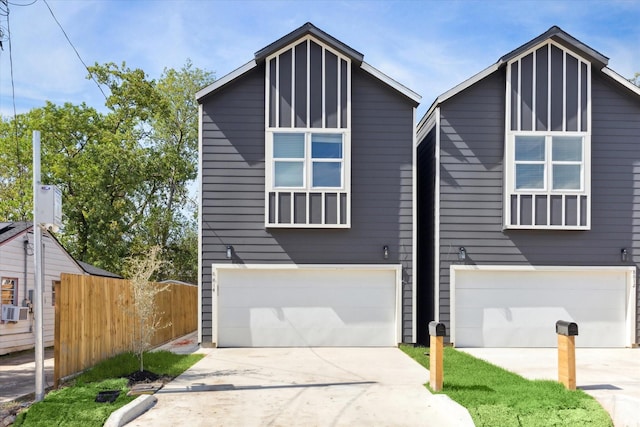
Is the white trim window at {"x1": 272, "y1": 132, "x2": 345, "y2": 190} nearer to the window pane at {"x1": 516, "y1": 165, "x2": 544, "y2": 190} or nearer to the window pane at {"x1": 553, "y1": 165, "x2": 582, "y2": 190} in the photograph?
the window pane at {"x1": 516, "y1": 165, "x2": 544, "y2": 190}

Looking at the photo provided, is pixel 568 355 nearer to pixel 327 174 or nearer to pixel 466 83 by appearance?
pixel 327 174

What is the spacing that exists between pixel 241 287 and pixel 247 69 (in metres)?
4.78

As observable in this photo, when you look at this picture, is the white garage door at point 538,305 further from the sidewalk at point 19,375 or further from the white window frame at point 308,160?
the sidewalk at point 19,375

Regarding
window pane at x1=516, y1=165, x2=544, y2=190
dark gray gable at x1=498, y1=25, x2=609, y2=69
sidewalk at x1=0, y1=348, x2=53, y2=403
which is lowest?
sidewalk at x1=0, y1=348, x2=53, y2=403

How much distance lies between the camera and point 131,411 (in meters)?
6.92

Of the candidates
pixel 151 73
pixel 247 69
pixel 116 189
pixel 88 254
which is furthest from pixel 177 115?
pixel 247 69

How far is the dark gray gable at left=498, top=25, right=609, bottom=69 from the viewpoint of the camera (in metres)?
13.7

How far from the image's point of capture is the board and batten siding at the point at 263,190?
45.4 feet

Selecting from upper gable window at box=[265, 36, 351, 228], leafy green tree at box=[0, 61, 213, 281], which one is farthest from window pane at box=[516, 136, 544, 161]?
leafy green tree at box=[0, 61, 213, 281]

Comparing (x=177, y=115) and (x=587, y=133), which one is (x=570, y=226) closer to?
(x=587, y=133)

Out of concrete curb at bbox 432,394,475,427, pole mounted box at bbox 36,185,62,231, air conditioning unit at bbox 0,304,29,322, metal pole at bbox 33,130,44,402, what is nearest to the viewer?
concrete curb at bbox 432,394,475,427

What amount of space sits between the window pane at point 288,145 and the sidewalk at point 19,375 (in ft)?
20.3

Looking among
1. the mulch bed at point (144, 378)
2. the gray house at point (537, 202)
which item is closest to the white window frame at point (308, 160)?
the gray house at point (537, 202)

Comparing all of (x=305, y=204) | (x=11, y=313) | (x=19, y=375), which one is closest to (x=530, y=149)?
(x=305, y=204)
